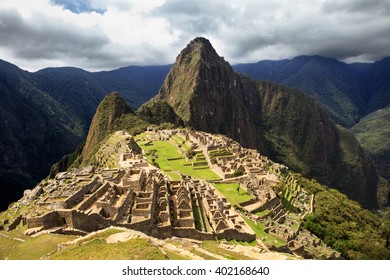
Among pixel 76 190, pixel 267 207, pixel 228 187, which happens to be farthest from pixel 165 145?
pixel 76 190

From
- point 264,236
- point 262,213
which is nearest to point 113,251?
point 264,236

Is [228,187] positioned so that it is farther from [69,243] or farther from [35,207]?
[69,243]

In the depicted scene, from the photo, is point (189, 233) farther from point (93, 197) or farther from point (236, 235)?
point (93, 197)

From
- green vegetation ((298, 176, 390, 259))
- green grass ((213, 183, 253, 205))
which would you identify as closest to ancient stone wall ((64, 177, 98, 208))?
green grass ((213, 183, 253, 205))

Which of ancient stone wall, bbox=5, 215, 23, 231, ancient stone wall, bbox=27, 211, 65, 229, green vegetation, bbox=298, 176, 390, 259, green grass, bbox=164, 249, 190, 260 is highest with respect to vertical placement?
ancient stone wall, bbox=27, 211, 65, 229

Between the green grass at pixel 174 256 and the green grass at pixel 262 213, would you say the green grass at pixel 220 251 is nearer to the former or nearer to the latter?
the green grass at pixel 174 256

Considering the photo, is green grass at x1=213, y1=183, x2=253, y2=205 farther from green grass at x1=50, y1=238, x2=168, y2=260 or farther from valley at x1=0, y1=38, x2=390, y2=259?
green grass at x1=50, y1=238, x2=168, y2=260

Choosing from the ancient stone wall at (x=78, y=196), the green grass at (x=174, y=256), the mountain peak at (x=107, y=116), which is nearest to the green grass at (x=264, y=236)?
the green grass at (x=174, y=256)
